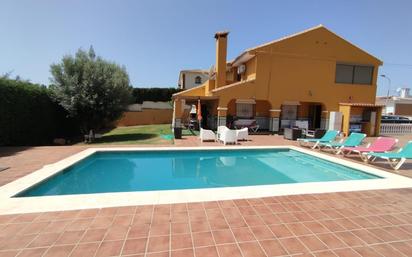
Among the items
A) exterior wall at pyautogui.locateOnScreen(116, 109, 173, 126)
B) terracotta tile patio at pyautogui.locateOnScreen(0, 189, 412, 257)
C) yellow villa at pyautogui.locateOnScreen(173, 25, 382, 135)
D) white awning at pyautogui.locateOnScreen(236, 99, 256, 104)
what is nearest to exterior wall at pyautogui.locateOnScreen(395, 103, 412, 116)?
yellow villa at pyautogui.locateOnScreen(173, 25, 382, 135)

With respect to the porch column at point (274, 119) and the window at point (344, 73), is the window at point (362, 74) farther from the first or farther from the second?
the porch column at point (274, 119)

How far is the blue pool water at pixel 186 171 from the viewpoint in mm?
6727

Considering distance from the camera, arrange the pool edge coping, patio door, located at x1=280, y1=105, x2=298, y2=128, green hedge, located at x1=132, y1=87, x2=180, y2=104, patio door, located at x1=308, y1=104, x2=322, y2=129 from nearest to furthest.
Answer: the pool edge coping → patio door, located at x1=280, y1=105, x2=298, y2=128 → patio door, located at x1=308, y1=104, x2=322, y2=129 → green hedge, located at x1=132, y1=87, x2=180, y2=104

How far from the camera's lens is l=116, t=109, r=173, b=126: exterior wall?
28.1 meters

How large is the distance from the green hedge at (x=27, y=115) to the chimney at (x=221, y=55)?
42.3ft

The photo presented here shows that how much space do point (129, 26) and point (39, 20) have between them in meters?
5.18

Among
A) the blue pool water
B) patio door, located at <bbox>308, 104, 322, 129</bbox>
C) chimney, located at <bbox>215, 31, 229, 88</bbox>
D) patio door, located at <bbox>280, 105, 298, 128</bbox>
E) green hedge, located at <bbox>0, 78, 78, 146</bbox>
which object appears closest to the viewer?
the blue pool water

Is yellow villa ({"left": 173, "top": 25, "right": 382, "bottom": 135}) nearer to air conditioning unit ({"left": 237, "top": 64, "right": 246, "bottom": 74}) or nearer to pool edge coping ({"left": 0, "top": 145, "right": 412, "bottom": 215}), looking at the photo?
air conditioning unit ({"left": 237, "top": 64, "right": 246, "bottom": 74})

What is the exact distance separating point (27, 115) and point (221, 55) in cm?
1483

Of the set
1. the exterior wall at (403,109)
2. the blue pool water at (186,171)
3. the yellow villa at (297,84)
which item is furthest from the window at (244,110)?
the exterior wall at (403,109)

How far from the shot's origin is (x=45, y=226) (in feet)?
12.0

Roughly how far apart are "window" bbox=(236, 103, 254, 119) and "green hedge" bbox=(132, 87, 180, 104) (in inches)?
656

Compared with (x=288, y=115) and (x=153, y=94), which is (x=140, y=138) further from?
(x=153, y=94)

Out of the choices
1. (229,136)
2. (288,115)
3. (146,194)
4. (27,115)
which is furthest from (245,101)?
(146,194)
